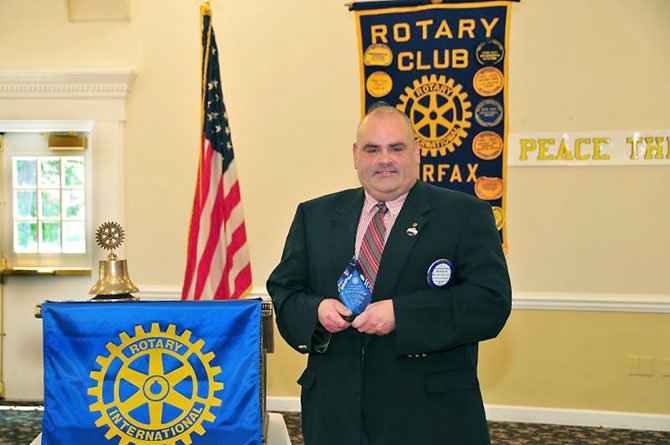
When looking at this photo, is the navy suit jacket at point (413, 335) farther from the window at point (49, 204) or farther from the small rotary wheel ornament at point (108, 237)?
the window at point (49, 204)

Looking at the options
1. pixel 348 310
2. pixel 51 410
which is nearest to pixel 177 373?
pixel 51 410

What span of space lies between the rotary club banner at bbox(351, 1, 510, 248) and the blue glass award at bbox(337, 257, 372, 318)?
9.34ft

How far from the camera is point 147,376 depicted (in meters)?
2.02

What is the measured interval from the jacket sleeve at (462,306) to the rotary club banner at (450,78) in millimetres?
2754

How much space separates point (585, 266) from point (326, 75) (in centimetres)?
190

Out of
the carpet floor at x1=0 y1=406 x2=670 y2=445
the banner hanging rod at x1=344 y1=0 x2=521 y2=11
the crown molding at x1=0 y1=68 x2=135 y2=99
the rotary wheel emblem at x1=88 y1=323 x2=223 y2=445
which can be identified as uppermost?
the banner hanging rod at x1=344 y1=0 x2=521 y2=11

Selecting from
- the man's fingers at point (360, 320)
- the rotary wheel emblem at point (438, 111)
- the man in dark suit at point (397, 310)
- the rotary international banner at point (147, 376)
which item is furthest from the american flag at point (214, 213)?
the man's fingers at point (360, 320)

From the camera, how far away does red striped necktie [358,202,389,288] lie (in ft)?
6.35

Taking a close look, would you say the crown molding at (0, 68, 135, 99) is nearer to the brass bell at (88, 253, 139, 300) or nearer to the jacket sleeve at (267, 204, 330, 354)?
the brass bell at (88, 253, 139, 300)

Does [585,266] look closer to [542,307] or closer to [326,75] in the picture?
[542,307]

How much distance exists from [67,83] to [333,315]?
3.63 metres

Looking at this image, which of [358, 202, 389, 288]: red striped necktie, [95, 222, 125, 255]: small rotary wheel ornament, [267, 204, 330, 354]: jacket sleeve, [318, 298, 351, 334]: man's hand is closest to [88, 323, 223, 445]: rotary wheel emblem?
[267, 204, 330, 354]: jacket sleeve

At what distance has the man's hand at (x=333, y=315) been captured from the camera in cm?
183

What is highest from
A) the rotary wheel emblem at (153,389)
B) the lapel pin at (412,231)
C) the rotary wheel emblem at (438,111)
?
the rotary wheel emblem at (438,111)
